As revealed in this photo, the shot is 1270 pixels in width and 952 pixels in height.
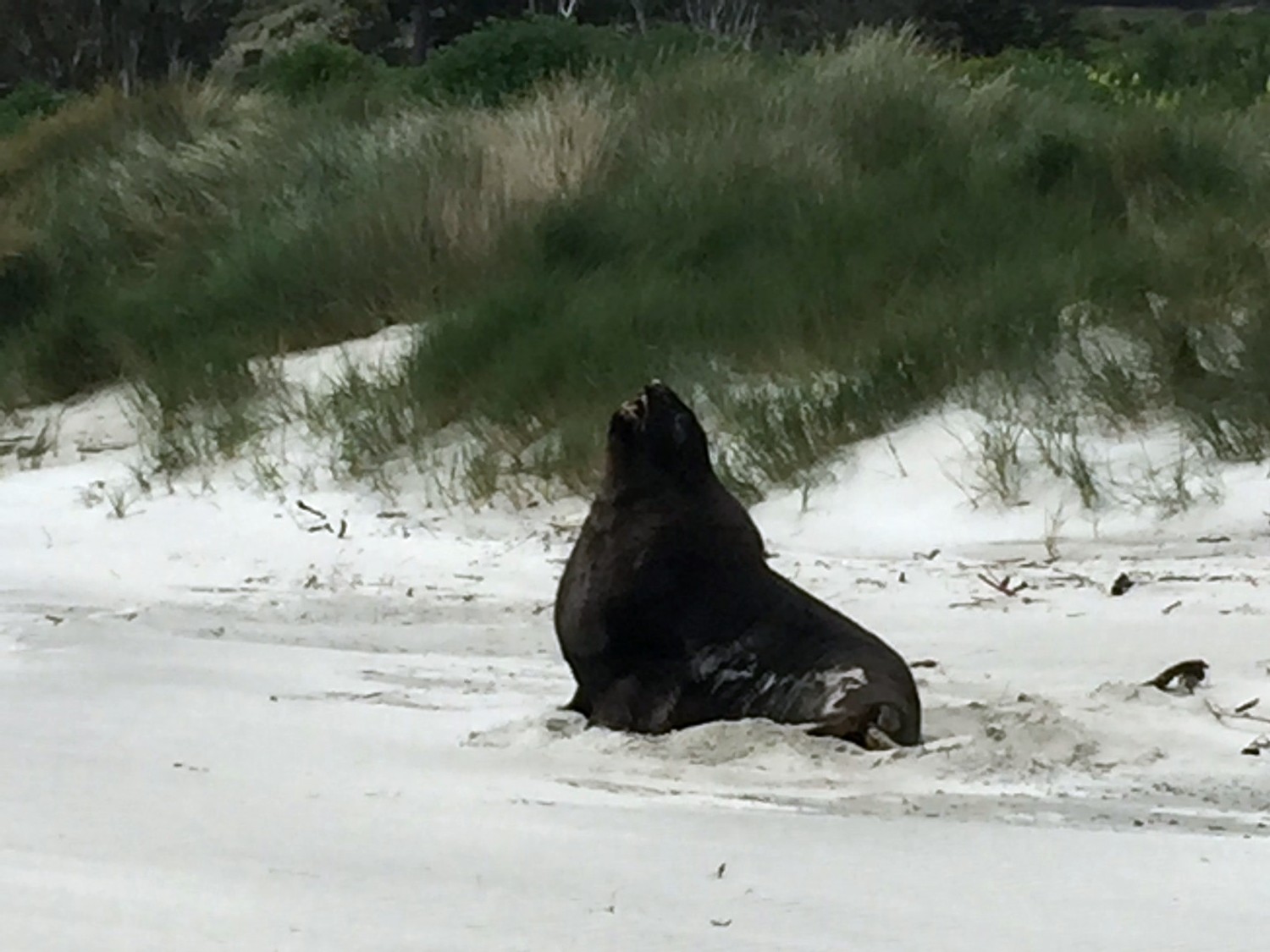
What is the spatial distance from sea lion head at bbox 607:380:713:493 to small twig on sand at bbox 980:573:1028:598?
134cm

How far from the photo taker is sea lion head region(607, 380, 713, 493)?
371 centimetres

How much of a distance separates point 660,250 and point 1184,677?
17.9 feet

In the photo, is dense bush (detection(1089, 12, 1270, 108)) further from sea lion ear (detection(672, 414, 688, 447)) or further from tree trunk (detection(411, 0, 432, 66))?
tree trunk (detection(411, 0, 432, 66))

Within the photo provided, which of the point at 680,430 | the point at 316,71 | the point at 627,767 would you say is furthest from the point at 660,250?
the point at 316,71

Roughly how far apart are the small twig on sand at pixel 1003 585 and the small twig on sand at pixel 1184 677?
102 centimetres

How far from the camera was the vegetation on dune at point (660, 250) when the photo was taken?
6633 millimetres

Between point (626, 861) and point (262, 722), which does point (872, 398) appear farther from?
point (626, 861)

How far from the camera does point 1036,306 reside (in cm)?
689

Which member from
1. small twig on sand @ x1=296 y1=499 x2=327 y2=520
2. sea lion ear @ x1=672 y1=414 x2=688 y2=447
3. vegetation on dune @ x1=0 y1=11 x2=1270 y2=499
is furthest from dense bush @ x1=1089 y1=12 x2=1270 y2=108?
sea lion ear @ x1=672 y1=414 x2=688 y2=447

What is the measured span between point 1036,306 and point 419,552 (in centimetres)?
257

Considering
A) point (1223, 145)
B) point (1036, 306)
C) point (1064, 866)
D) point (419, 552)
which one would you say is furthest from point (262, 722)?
point (1223, 145)

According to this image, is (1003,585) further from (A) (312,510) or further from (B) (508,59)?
Result: (B) (508,59)

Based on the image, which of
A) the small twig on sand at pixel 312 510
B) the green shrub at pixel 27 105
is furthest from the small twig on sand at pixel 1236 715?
the green shrub at pixel 27 105

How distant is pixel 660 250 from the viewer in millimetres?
8844
